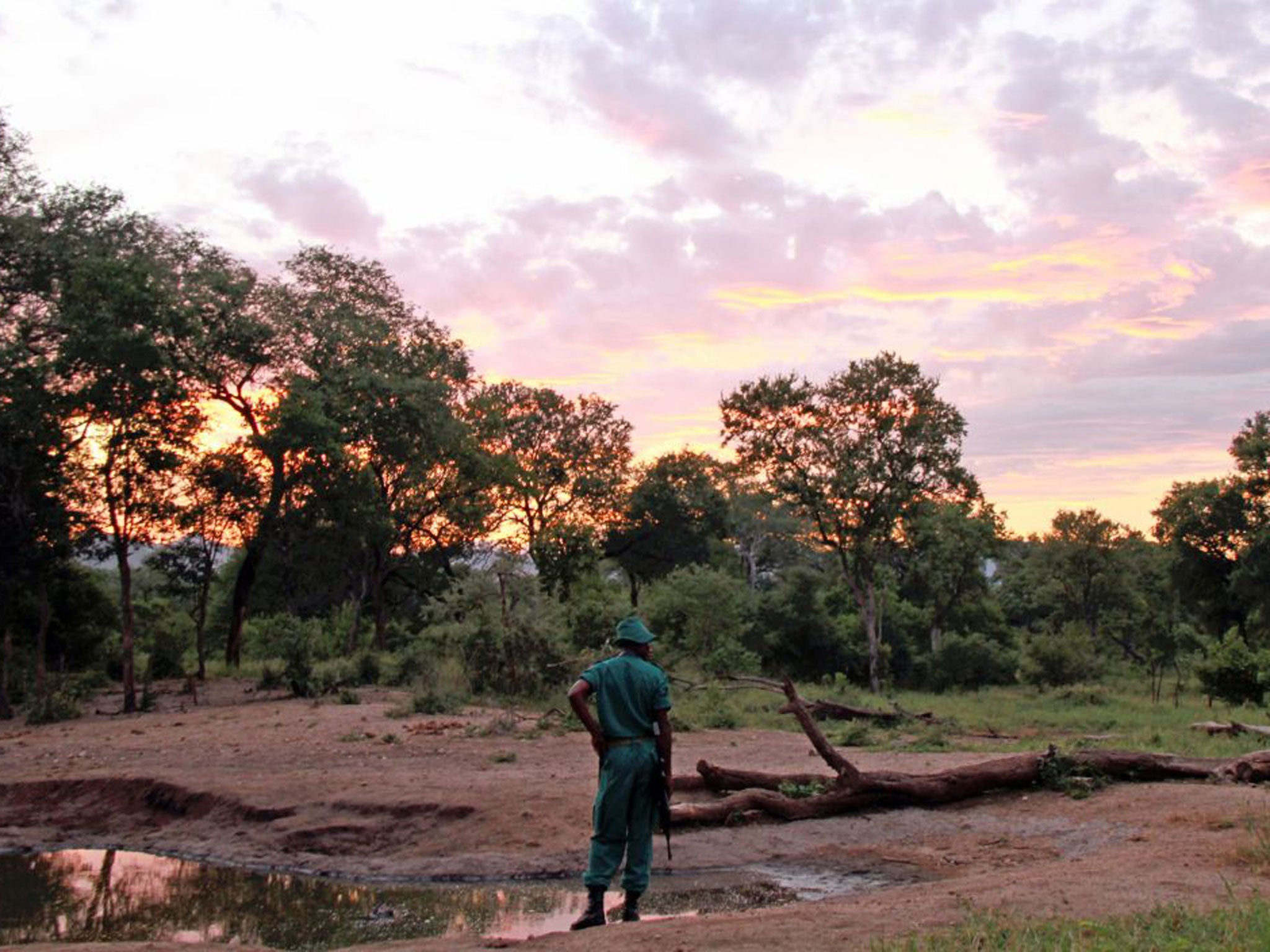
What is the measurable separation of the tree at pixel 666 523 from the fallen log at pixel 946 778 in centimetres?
4328

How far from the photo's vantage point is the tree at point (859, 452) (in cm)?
3083

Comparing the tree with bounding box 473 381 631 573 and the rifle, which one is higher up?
the tree with bounding box 473 381 631 573

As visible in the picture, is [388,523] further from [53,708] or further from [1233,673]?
[1233,673]

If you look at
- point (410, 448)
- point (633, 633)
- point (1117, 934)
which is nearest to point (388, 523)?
point (410, 448)

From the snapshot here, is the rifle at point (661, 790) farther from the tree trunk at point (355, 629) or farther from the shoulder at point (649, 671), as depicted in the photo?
the tree trunk at point (355, 629)

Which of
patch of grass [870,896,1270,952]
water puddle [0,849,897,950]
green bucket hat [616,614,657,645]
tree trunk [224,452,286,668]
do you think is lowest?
water puddle [0,849,897,950]

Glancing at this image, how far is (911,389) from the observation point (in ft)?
102

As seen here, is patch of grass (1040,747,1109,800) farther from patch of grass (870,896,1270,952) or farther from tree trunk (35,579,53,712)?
tree trunk (35,579,53,712)

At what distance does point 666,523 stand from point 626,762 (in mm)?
48903

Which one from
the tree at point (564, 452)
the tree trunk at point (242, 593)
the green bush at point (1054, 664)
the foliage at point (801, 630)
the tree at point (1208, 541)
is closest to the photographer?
the tree trunk at point (242, 593)

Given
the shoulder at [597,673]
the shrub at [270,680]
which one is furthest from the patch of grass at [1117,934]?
the shrub at [270,680]

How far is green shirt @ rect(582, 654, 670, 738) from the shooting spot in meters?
7.86

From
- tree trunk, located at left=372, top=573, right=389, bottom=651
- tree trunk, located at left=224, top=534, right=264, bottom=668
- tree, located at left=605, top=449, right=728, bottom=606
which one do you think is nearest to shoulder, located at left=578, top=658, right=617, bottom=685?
tree trunk, located at left=224, top=534, right=264, bottom=668

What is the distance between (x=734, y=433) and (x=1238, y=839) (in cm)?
2383
